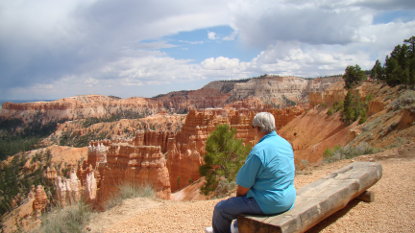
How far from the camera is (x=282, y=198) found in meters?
3.60

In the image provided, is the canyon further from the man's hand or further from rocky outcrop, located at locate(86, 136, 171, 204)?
the man's hand

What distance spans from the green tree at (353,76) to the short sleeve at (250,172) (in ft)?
155

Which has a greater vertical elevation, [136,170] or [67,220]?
[67,220]

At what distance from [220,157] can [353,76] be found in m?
38.1

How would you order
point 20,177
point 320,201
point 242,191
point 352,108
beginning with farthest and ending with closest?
point 20,177, point 352,108, point 320,201, point 242,191

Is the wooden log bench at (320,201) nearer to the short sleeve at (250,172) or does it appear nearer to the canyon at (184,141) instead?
the short sleeve at (250,172)

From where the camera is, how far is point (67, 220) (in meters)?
6.04

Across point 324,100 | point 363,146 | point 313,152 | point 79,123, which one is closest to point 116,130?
point 79,123

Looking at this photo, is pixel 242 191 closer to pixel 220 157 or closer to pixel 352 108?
pixel 220 157

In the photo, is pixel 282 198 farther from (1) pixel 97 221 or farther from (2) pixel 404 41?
(2) pixel 404 41

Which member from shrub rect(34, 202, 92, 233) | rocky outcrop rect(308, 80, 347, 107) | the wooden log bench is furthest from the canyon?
the wooden log bench

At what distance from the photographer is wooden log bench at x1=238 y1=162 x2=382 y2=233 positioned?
11.4 feet

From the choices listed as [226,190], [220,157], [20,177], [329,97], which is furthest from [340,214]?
[20,177]

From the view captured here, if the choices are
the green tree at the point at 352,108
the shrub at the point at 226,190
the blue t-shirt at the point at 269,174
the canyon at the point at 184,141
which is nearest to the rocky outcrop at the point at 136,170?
the canyon at the point at 184,141
